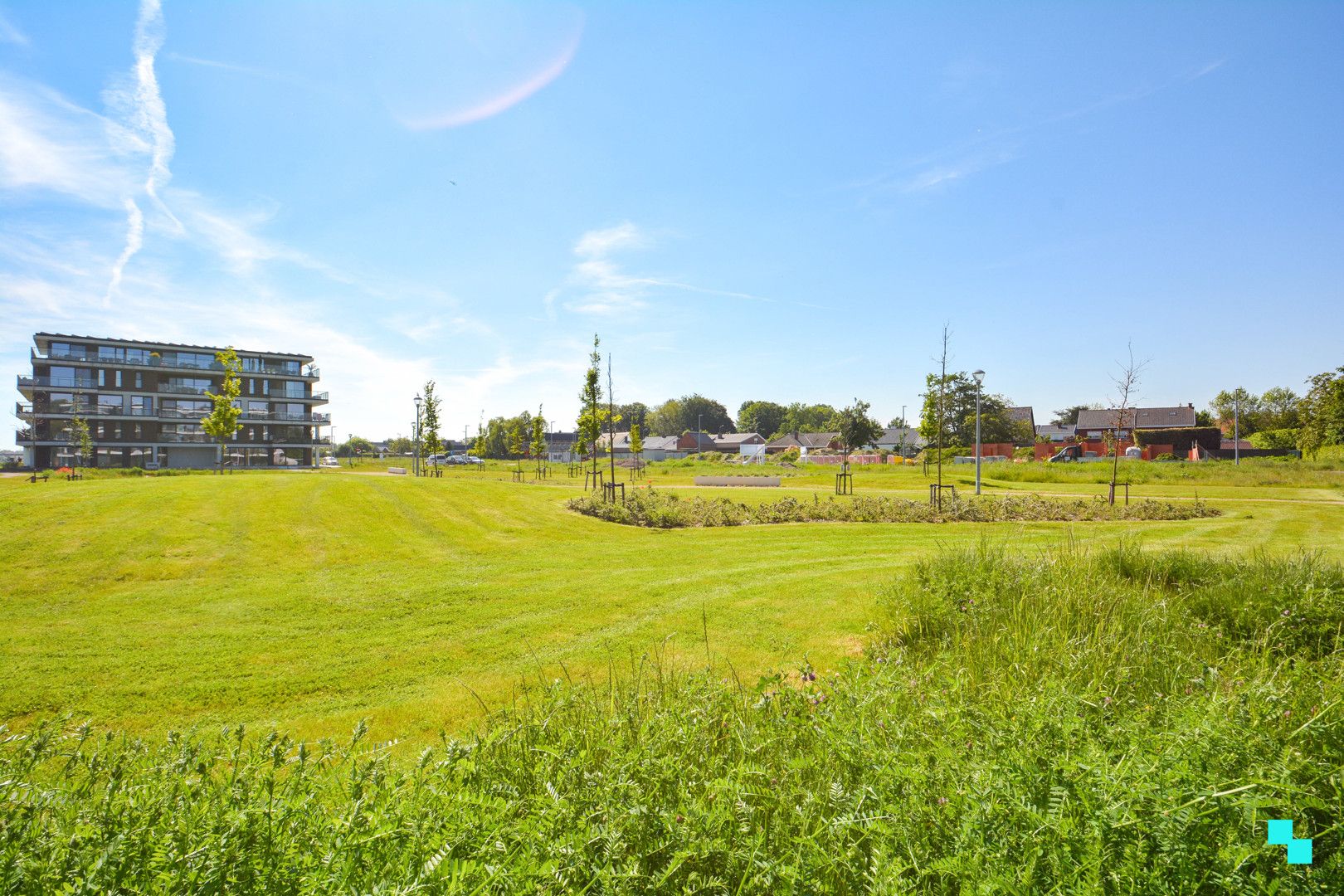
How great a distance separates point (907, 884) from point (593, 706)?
223 cm

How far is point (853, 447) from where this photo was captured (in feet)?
300

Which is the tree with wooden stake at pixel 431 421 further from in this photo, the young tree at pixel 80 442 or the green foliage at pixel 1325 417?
the green foliage at pixel 1325 417

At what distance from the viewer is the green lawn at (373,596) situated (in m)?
5.84

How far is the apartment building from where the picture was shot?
163ft

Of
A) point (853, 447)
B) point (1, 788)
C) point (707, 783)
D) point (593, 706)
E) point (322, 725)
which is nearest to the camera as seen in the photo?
point (1, 788)

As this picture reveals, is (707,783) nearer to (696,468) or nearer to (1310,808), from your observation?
(1310,808)

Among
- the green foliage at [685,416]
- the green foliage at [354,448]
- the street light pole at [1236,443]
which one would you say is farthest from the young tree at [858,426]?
the green foliage at [354,448]

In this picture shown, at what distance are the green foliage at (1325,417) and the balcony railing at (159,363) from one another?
75.3 metres

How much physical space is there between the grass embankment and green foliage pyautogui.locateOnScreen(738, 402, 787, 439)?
143 m

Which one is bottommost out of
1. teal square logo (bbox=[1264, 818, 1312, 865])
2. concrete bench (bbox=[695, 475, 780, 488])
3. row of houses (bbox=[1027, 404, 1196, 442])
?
concrete bench (bbox=[695, 475, 780, 488])

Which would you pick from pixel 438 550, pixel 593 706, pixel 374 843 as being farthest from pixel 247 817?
pixel 438 550

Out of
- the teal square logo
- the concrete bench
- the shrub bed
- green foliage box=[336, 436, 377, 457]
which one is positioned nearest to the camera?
the teal square logo

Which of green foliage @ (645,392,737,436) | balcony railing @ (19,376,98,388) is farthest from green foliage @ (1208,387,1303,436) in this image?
balcony railing @ (19,376,98,388)

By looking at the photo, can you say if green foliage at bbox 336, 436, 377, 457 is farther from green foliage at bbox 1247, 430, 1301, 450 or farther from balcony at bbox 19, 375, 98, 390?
green foliage at bbox 1247, 430, 1301, 450
